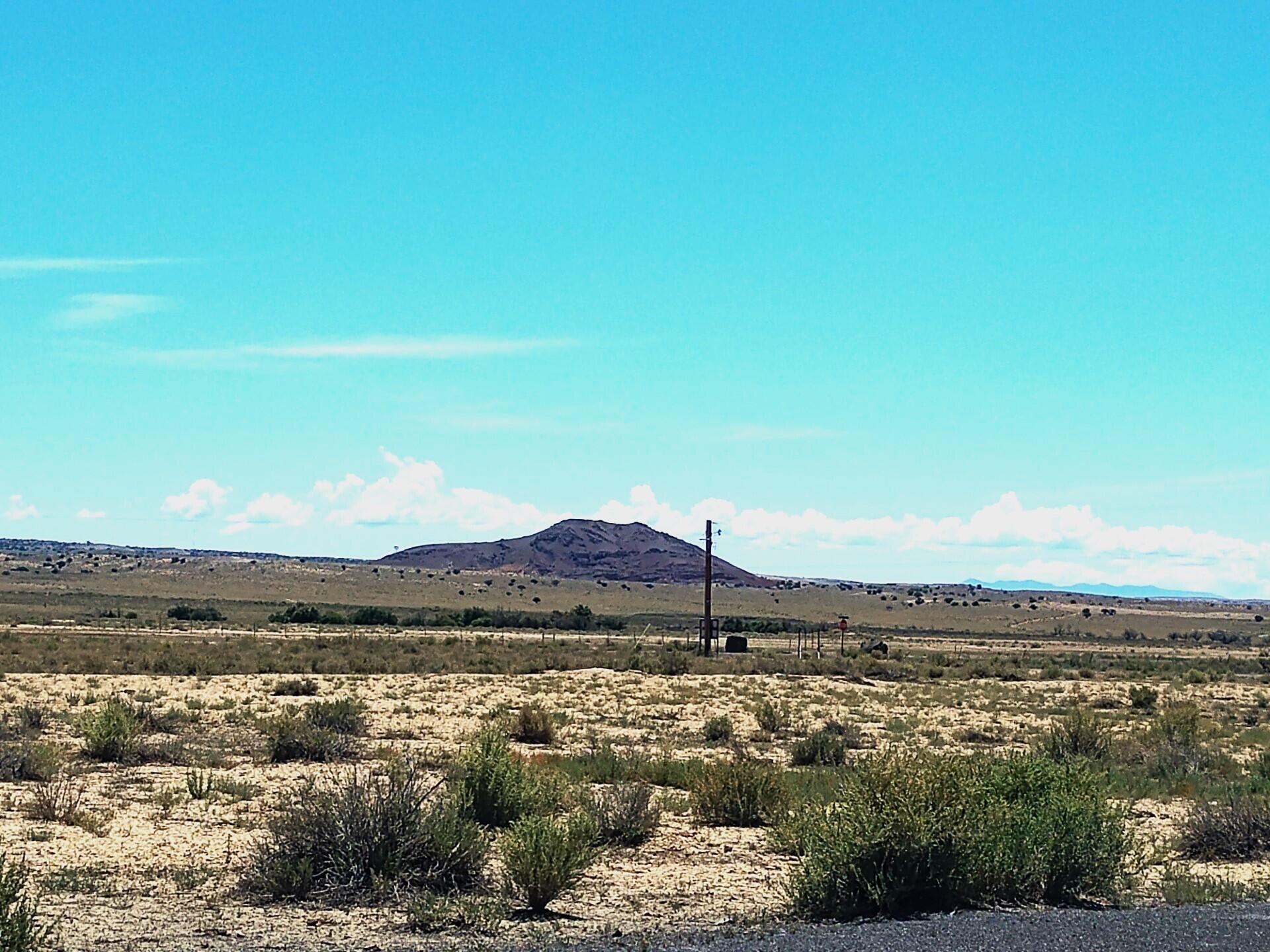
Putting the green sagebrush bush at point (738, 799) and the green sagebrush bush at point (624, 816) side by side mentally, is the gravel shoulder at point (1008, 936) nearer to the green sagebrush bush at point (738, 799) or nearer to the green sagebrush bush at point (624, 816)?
the green sagebrush bush at point (624, 816)

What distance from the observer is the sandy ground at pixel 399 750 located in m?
13.0

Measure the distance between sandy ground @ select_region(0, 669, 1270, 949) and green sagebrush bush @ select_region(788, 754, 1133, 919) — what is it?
88 centimetres

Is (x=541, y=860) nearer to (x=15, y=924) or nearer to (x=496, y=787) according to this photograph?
(x=496, y=787)

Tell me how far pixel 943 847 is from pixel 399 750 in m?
15.3

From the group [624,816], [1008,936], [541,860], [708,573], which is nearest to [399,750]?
[624,816]

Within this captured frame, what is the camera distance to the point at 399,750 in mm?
26391

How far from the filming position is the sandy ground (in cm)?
1303

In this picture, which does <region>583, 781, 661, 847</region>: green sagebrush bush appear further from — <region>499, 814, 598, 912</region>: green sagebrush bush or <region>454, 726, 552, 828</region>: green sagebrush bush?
<region>499, 814, 598, 912</region>: green sagebrush bush

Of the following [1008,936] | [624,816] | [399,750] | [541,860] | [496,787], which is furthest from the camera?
[399,750]

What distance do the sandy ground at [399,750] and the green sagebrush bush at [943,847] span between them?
0.88m

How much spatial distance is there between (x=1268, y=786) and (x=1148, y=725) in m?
12.1

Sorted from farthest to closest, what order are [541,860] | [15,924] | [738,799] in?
[738,799] → [541,860] → [15,924]

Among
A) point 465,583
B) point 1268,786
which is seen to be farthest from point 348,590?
point 1268,786

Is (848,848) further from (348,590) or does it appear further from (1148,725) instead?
(348,590)
